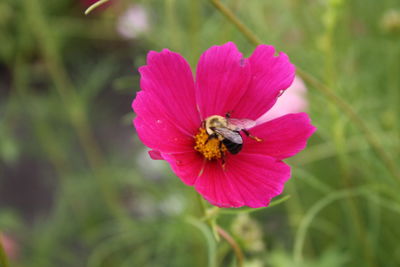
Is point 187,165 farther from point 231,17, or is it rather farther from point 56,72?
point 56,72

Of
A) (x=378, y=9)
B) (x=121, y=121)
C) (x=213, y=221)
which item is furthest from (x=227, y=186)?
(x=121, y=121)

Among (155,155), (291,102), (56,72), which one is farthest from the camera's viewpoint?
(56,72)

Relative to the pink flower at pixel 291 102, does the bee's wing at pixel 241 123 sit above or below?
below

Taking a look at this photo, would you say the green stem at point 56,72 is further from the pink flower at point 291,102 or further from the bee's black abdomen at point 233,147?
the bee's black abdomen at point 233,147

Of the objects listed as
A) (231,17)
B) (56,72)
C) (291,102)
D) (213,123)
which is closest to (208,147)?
(213,123)

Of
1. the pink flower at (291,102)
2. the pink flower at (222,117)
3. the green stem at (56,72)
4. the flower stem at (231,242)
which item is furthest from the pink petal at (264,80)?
the green stem at (56,72)

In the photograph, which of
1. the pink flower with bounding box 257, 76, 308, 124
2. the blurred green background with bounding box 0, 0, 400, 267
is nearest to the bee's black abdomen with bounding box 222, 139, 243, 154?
the blurred green background with bounding box 0, 0, 400, 267

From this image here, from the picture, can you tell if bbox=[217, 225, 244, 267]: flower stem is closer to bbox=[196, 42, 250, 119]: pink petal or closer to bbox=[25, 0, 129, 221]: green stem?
bbox=[196, 42, 250, 119]: pink petal
